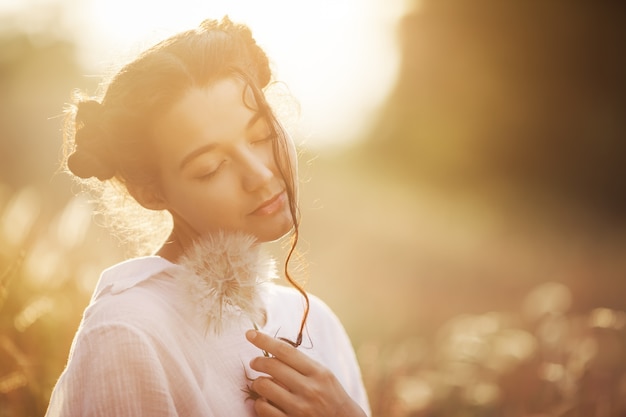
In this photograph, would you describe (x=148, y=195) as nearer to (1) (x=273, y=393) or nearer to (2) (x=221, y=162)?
(2) (x=221, y=162)

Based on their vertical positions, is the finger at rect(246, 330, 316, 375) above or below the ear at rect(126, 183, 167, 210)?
below

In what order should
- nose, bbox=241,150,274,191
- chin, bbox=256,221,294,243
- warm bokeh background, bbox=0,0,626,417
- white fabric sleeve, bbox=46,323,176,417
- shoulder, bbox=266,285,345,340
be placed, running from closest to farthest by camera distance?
white fabric sleeve, bbox=46,323,176,417 → nose, bbox=241,150,274,191 → chin, bbox=256,221,294,243 → shoulder, bbox=266,285,345,340 → warm bokeh background, bbox=0,0,626,417

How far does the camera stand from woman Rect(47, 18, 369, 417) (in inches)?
62.4

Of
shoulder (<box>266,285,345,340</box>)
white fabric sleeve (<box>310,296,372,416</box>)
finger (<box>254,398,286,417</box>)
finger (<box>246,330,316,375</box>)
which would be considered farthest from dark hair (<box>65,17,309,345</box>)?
white fabric sleeve (<box>310,296,372,416</box>)

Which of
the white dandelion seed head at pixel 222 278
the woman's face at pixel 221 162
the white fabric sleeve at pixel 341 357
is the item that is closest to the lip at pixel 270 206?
the woman's face at pixel 221 162

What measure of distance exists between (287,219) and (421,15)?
6022mm

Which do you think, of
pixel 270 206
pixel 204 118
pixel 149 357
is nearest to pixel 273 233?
pixel 270 206

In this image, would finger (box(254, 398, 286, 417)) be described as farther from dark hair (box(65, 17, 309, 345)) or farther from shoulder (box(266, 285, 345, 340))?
shoulder (box(266, 285, 345, 340))

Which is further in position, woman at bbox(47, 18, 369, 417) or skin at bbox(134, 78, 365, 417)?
skin at bbox(134, 78, 365, 417)

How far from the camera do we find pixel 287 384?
1.71 meters

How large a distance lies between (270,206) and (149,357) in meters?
0.58

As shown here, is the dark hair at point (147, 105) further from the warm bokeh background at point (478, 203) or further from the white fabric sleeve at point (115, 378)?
the warm bokeh background at point (478, 203)

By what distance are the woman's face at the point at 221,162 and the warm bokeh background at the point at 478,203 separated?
2.18 m

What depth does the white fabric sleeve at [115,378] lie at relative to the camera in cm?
153
